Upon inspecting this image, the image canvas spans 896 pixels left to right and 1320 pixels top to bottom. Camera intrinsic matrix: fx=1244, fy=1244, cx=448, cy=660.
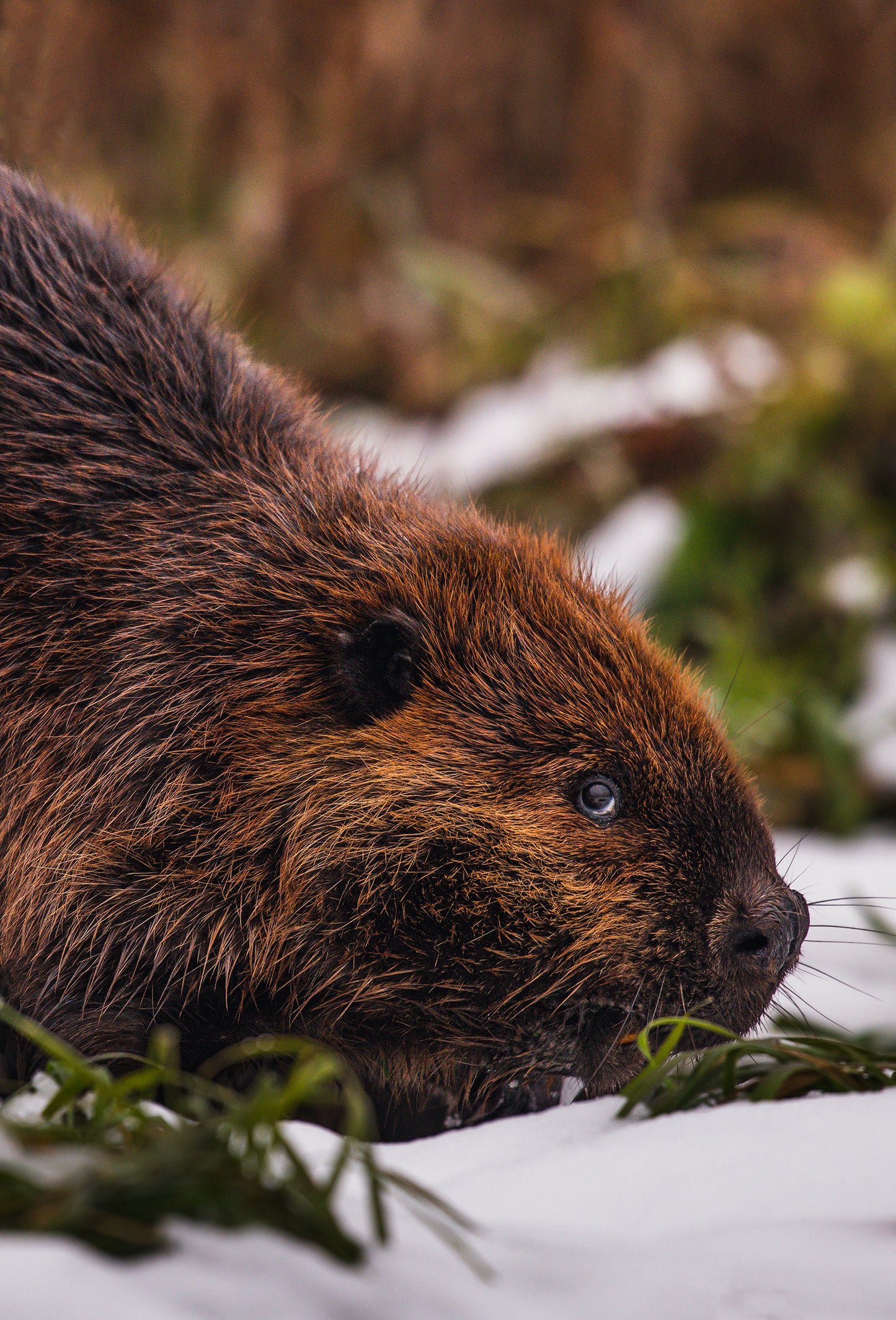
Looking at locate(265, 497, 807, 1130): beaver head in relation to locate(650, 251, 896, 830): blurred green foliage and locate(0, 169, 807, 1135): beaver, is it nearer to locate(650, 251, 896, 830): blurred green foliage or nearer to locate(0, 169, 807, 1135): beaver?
locate(0, 169, 807, 1135): beaver

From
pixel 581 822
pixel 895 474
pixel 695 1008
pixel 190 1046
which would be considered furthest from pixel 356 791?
pixel 895 474

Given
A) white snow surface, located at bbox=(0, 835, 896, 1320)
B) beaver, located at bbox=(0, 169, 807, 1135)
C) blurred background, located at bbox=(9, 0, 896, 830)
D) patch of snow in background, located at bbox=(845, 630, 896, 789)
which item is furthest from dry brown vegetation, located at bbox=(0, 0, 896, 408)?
white snow surface, located at bbox=(0, 835, 896, 1320)

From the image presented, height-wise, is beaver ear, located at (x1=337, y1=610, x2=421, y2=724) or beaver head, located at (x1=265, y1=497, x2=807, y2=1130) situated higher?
beaver ear, located at (x1=337, y1=610, x2=421, y2=724)

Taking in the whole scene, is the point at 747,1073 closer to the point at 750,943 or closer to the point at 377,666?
the point at 750,943

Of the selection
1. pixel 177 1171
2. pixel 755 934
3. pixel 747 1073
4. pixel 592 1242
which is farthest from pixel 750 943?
pixel 177 1171

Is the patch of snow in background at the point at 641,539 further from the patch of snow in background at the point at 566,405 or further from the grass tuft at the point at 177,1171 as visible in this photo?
the grass tuft at the point at 177,1171

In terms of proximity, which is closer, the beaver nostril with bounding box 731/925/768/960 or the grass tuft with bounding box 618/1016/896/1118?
the grass tuft with bounding box 618/1016/896/1118
